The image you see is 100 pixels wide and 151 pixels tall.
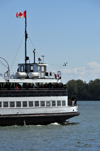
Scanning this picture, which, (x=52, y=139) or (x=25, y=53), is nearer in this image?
(x=52, y=139)

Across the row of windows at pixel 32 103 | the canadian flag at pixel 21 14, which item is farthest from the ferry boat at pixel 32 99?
the canadian flag at pixel 21 14

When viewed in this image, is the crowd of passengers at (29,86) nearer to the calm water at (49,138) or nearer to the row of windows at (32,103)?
the row of windows at (32,103)

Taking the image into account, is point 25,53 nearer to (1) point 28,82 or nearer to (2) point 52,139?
(1) point 28,82

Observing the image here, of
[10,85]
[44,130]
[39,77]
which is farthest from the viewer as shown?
[39,77]

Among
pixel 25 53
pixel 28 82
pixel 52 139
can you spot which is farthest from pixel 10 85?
pixel 52 139

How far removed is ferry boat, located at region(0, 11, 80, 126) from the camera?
1869 inches

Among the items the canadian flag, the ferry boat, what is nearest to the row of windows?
the ferry boat

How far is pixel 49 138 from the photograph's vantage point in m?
40.2

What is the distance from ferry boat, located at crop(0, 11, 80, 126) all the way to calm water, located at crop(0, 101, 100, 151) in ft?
3.56

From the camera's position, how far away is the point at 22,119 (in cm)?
4766

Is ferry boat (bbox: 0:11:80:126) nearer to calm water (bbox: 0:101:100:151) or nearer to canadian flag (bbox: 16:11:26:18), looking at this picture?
calm water (bbox: 0:101:100:151)

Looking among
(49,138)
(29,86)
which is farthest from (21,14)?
(49,138)

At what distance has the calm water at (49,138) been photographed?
35719 millimetres

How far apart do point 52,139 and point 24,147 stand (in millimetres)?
4700
